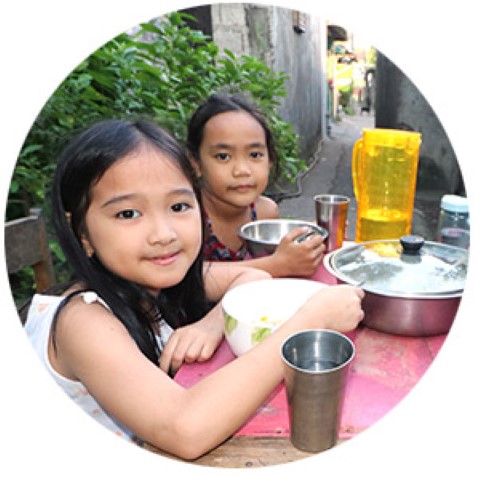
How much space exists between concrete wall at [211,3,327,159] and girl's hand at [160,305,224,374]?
3488mm

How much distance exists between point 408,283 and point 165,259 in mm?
532

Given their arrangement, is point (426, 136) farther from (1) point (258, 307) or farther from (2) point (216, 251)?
(1) point (258, 307)

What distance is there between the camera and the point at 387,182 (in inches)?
61.4

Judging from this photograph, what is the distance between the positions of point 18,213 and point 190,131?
2.70 feet

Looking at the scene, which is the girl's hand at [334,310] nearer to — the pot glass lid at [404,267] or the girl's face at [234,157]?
the pot glass lid at [404,267]

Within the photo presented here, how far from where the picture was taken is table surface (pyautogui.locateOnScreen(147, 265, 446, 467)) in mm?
746

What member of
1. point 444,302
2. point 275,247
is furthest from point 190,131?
point 444,302

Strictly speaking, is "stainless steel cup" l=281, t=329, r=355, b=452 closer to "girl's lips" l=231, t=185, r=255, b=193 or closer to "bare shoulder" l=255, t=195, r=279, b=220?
"girl's lips" l=231, t=185, r=255, b=193

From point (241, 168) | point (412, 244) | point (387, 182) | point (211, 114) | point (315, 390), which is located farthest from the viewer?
point (211, 114)

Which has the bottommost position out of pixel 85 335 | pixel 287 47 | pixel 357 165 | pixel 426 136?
pixel 426 136

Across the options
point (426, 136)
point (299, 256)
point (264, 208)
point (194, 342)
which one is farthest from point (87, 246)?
point (426, 136)

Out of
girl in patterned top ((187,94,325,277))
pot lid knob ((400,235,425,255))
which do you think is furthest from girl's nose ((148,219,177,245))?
girl in patterned top ((187,94,325,277))

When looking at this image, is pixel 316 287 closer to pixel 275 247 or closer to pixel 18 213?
pixel 275 247

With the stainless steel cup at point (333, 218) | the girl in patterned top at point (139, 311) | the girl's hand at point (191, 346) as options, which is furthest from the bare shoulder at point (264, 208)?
the girl's hand at point (191, 346)
